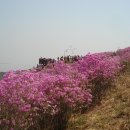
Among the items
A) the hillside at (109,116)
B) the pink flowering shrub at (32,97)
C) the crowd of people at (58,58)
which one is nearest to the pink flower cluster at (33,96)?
the pink flowering shrub at (32,97)

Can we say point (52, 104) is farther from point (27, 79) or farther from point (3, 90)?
point (3, 90)

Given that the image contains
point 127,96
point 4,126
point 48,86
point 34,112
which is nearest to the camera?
point 4,126

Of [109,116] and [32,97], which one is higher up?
[32,97]

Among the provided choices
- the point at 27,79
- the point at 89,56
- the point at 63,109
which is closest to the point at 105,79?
the point at 89,56

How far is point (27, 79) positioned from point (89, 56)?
4.97 meters

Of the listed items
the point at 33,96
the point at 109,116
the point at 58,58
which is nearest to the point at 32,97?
the point at 33,96

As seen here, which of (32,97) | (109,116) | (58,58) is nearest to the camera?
(32,97)

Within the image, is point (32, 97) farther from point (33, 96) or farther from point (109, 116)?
point (109, 116)

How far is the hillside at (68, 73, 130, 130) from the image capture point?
10984 mm

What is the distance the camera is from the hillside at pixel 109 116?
10984 mm

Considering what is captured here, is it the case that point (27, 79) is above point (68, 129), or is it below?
above

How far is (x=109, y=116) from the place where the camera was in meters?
11.9

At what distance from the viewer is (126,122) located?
10.7m

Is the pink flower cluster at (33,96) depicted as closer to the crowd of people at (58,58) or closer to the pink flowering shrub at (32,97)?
the pink flowering shrub at (32,97)
